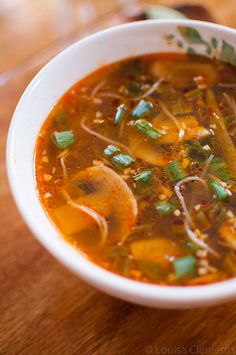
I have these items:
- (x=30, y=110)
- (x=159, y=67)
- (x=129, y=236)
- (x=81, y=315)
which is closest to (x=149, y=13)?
(x=159, y=67)

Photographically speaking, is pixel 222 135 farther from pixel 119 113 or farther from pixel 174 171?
pixel 119 113

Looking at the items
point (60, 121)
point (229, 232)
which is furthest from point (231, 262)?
point (60, 121)

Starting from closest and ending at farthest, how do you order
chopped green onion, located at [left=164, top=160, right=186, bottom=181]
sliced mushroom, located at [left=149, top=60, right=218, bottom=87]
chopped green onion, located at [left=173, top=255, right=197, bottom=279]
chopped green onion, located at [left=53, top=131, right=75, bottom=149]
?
chopped green onion, located at [left=173, top=255, right=197, bottom=279], chopped green onion, located at [left=164, top=160, right=186, bottom=181], chopped green onion, located at [left=53, top=131, right=75, bottom=149], sliced mushroom, located at [left=149, top=60, right=218, bottom=87]

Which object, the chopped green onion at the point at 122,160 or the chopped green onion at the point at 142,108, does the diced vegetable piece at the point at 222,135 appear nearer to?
the chopped green onion at the point at 142,108

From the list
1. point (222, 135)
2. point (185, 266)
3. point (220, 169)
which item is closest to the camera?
point (185, 266)

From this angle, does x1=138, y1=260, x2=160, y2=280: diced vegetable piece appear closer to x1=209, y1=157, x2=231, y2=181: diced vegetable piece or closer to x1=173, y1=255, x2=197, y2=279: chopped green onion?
x1=173, y1=255, x2=197, y2=279: chopped green onion

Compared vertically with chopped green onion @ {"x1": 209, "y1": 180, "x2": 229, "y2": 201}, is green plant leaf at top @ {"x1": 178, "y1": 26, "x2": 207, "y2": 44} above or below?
above

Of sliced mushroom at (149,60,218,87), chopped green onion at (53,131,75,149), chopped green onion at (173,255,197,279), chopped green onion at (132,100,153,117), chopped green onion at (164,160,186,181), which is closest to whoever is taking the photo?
chopped green onion at (173,255,197,279)

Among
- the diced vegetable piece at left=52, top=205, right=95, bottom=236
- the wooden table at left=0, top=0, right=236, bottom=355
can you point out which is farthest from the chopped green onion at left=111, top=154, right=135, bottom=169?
the wooden table at left=0, top=0, right=236, bottom=355
